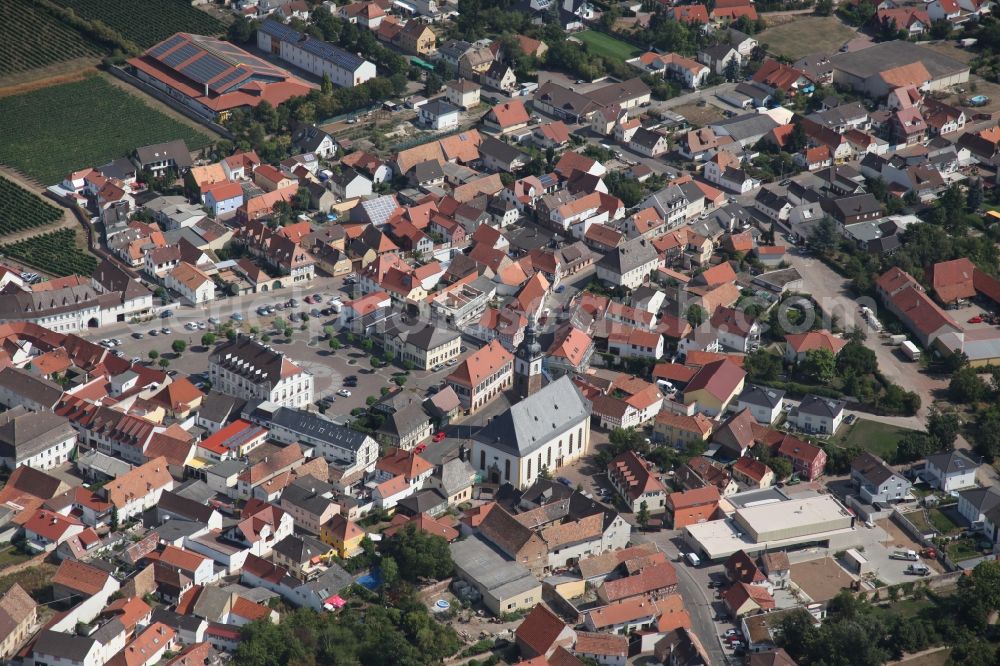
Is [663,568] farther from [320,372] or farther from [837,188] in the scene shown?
[837,188]

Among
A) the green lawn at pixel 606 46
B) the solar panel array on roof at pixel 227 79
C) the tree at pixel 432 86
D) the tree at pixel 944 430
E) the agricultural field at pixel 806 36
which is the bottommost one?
the agricultural field at pixel 806 36

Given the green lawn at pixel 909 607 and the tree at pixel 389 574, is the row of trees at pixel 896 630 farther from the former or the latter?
the tree at pixel 389 574

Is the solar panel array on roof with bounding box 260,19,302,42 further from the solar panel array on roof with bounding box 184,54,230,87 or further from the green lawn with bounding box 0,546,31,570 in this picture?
the green lawn with bounding box 0,546,31,570

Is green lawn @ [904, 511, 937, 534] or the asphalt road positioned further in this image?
green lawn @ [904, 511, 937, 534]

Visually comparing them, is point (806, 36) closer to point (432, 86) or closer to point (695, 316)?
point (432, 86)

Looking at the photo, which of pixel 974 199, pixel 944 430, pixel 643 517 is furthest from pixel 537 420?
pixel 974 199

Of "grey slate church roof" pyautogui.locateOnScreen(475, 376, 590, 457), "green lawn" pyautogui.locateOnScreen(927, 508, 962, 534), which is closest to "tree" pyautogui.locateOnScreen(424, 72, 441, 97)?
"grey slate church roof" pyautogui.locateOnScreen(475, 376, 590, 457)

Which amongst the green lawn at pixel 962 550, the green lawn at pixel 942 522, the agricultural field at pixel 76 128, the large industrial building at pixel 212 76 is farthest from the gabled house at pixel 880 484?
the large industrial building at pixel 212 76
